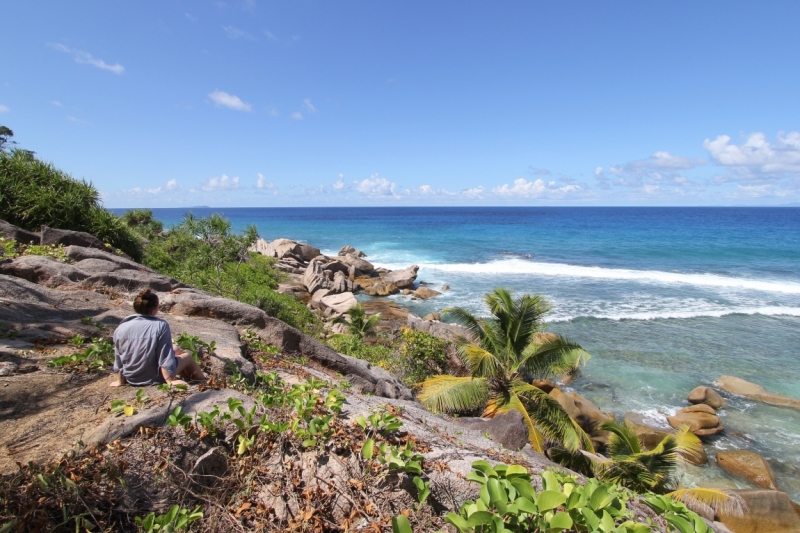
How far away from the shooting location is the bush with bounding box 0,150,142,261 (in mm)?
12461

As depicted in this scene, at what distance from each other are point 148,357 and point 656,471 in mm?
9248

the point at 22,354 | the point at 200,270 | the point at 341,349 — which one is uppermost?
the point at 22,354

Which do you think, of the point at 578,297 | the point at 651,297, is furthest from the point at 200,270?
the point at 651,297

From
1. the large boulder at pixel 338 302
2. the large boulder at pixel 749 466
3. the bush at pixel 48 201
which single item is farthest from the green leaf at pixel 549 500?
the large boulder at pixel 338 302

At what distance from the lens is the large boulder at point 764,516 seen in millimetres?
8931

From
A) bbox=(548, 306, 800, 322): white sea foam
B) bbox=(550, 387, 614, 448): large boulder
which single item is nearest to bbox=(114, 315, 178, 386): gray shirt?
bbox=(550, 387, 614, 448): large boulder

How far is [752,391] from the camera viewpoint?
50.5 feet

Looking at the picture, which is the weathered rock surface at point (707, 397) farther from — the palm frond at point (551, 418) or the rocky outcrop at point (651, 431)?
the palm frond at point (551, 418)

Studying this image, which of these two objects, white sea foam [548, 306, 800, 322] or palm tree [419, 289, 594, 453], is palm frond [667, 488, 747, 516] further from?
white sea foam [548, 306, 800, 322]

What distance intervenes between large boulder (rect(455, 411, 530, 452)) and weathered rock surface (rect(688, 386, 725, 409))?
9.79 metres

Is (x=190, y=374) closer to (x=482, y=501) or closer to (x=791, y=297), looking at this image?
(x=482, y=501)

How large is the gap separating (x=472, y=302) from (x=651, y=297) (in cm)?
1288

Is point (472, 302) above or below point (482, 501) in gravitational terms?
below

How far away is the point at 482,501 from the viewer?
9.25 feet
